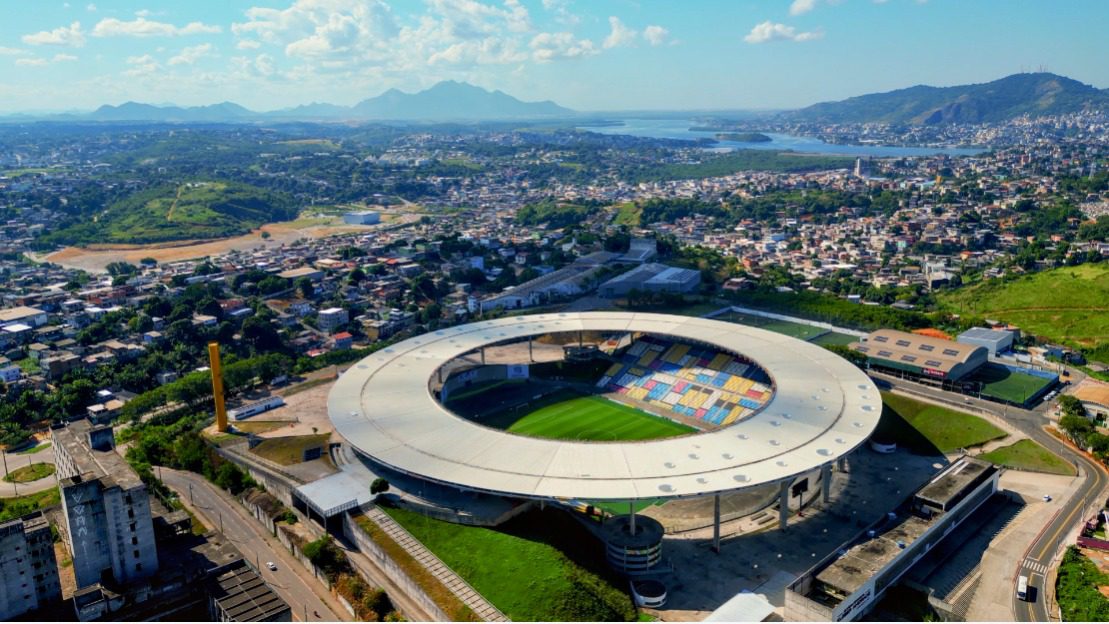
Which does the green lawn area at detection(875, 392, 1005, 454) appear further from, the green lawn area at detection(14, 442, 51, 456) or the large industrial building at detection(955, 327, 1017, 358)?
the green lawn area at detection(14, 442, 51, 456)

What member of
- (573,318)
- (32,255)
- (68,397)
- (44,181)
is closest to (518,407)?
(573,318)

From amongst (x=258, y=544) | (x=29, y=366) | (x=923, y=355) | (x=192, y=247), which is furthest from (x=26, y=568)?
(x=192, y=247)

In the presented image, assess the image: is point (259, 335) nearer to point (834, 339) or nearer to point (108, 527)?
point (108, 527)

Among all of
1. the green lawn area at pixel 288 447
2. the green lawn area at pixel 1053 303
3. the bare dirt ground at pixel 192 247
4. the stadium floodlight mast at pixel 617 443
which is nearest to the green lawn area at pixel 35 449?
the green lawn area at pixel 288 447

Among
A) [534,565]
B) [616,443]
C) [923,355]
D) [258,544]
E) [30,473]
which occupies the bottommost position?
[30,473]

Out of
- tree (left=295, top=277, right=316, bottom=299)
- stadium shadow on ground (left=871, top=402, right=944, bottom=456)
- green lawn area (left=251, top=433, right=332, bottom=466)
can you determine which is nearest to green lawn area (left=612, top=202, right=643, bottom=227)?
tree (left=295, top=277, right=316, bottom=299)

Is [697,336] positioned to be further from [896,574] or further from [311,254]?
[311,254]

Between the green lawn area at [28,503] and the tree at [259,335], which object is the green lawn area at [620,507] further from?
the tree at [259,335]
